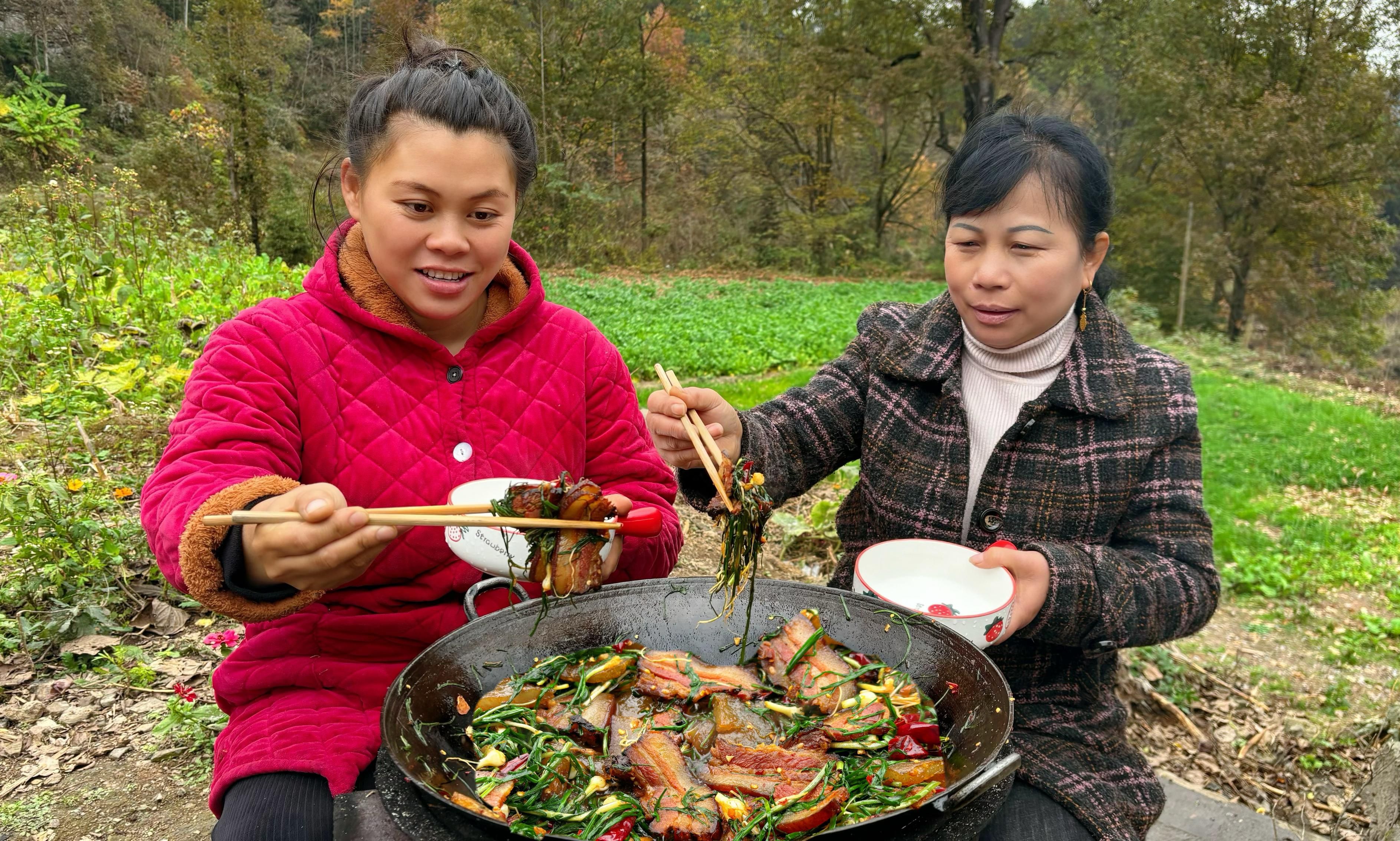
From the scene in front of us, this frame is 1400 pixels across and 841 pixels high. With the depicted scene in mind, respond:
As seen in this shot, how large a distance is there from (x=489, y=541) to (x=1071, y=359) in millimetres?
1632

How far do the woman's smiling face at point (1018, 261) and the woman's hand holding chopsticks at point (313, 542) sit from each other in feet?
4.97

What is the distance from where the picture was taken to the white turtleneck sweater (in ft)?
8.04

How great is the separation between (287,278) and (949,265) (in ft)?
22.3

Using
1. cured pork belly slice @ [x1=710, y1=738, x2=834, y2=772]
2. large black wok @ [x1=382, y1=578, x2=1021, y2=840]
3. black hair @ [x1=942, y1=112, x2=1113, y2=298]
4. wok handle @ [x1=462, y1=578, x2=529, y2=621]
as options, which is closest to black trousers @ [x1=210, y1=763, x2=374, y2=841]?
large black wok @ [x1=382, y1=578, x2=1021, y2=840]

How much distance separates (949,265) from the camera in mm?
2385

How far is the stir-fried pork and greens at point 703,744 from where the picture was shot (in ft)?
4.74

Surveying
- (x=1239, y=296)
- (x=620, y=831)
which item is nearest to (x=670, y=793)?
(x=620, y=831)

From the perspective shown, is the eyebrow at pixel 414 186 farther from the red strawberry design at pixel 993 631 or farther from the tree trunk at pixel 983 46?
the tree trunk at pixel 983 46

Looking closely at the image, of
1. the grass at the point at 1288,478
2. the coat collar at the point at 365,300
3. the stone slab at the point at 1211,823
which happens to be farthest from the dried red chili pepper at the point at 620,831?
the grass at the point at 1288,478

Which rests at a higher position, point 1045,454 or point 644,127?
point 644,127

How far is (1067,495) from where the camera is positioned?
2350mm

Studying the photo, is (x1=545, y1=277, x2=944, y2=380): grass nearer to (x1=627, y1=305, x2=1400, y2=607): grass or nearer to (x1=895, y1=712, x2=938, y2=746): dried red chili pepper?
(x1=627, y1=305, x2=1400, y2=607): grass

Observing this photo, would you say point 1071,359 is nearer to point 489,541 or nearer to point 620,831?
point 489,541

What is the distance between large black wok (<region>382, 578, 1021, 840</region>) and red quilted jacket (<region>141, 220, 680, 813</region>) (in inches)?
11.5
